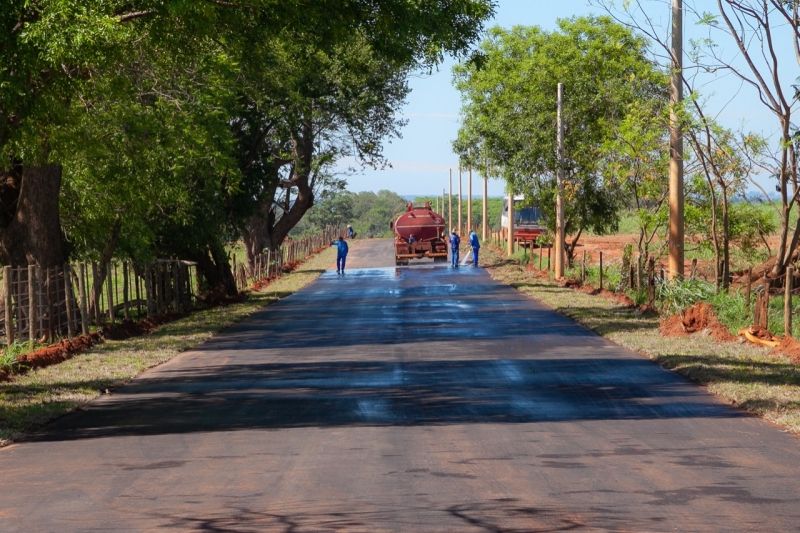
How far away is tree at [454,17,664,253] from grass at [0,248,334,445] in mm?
17265

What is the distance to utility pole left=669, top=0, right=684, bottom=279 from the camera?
2738 cm

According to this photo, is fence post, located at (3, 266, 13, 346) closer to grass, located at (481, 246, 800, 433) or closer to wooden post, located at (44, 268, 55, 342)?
wooden post, located at (44, 268, 55, 342)

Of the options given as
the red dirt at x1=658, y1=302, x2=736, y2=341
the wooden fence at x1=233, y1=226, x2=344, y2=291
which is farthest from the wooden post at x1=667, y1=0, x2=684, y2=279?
the wooden fence at x1=233, y1=226, x2=344, y2=291

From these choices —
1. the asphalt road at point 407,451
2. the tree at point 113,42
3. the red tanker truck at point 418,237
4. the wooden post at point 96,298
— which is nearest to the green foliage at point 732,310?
the asphalt road at point 407,451

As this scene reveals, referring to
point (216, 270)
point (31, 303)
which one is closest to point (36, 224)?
point (31, 303)

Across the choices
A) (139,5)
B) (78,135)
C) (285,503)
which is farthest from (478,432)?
(78,135)

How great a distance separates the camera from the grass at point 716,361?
50.1 ft

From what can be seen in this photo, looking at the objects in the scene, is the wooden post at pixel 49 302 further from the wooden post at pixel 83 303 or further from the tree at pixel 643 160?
the tree at pixel 643 160

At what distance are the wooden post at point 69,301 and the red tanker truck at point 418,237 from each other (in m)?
34.9

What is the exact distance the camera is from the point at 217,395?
16969mm

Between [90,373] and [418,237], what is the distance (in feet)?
141

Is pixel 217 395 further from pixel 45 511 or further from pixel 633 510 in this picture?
pixel 633 510

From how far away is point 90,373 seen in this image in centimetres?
1970

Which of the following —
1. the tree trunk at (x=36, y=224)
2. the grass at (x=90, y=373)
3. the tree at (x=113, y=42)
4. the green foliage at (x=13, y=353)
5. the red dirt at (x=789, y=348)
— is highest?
the tree at (x=113, y=42)
